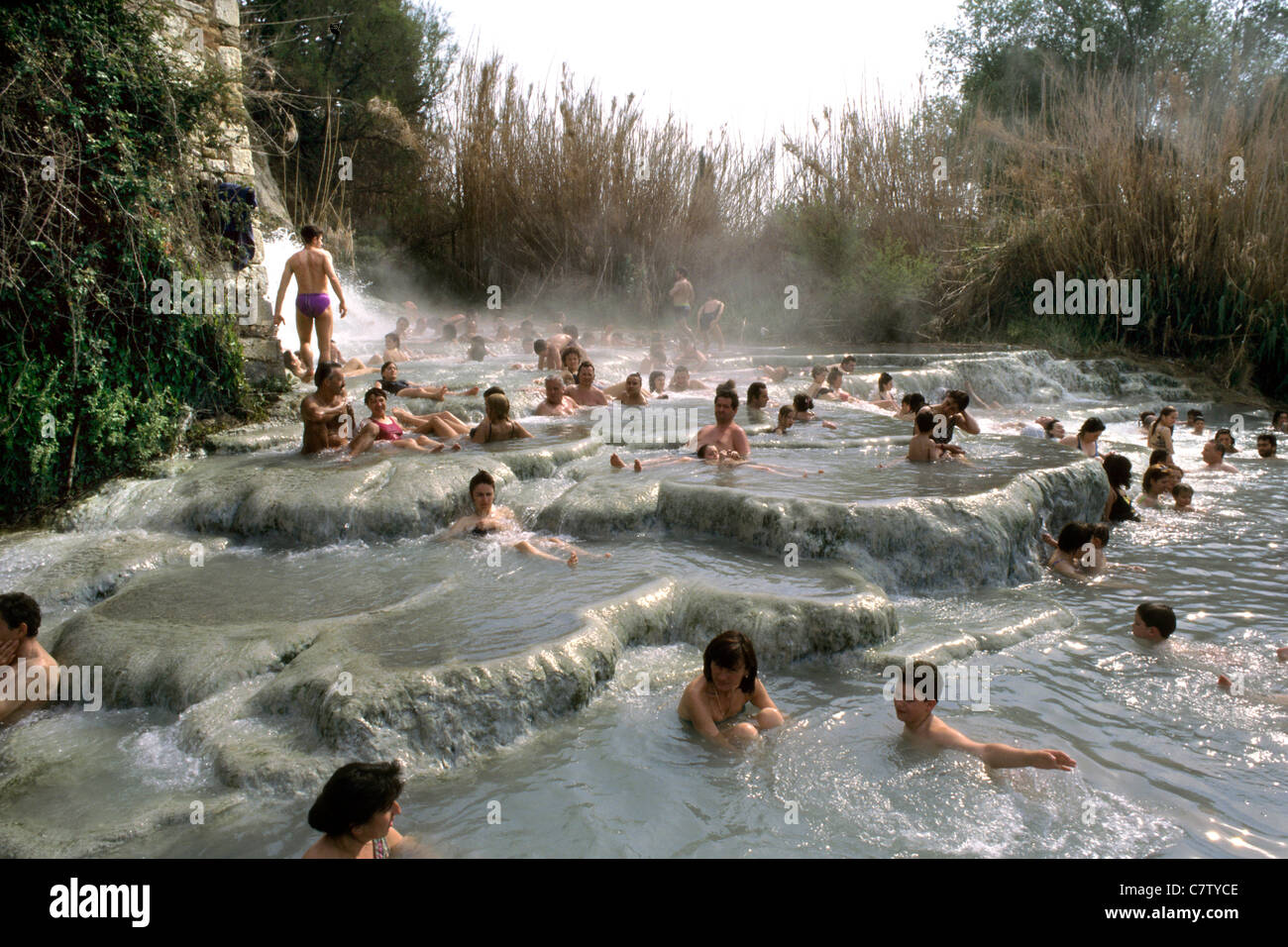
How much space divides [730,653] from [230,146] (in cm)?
709

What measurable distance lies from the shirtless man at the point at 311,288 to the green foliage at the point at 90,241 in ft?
3.48

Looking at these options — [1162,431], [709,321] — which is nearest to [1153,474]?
[1162,431]

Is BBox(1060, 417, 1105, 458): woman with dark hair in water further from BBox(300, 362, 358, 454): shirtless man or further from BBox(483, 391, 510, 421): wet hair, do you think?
BBox(300, 362, 358, 454): shirtless man

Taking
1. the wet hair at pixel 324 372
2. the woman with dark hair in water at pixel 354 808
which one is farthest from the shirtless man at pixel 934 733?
the wet hair at pixel 324 372

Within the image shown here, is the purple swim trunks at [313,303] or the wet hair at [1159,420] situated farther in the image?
the wet hair at [1159,420]

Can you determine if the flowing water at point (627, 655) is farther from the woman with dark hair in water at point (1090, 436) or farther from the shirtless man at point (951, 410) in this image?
the woman with dark hair in water at point (1090, 436)

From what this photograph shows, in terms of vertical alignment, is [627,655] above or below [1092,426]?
below

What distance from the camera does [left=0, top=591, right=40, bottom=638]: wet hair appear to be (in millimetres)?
4539

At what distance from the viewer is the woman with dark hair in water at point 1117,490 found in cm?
808

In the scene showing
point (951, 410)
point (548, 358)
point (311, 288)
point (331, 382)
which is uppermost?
point (311, 288)

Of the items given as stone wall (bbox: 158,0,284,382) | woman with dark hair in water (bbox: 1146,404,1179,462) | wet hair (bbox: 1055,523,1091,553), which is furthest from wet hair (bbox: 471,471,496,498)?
woman with dark hair in water (bbox: 1146,404,1179,462)

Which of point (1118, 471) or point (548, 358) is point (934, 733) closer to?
point (1118, 471)

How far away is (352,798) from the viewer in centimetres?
288

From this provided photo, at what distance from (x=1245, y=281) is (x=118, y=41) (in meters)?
15.4
